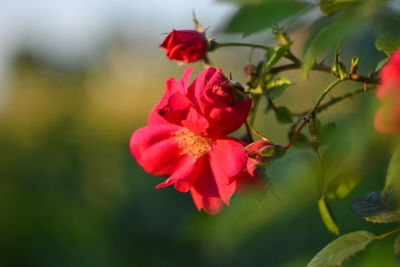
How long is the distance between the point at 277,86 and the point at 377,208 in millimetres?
184

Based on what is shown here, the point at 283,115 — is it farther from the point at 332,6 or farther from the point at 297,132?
the point at 332,6

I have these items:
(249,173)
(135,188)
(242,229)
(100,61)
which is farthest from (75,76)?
(249,173)

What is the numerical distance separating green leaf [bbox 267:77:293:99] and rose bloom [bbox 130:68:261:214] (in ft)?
0.27

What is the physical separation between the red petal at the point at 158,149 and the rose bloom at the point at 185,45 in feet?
0.33

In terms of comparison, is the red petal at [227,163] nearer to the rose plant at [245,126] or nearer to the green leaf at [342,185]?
the rose plant at [245,126]

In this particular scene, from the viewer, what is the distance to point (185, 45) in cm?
72

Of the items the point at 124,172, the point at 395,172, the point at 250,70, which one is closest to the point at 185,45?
the point at 250,70

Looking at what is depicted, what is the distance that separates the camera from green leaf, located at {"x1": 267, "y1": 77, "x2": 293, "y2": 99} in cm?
72

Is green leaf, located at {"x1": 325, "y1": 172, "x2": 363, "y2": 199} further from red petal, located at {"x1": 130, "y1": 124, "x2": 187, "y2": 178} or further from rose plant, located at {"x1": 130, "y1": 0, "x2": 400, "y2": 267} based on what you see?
red petal, located at {"x1": 130, "y1": 124, "x2": 187, "y2": 178}

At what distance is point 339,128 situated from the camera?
0.61 metres

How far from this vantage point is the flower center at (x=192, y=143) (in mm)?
741

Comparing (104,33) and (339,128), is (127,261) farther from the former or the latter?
(104,33)

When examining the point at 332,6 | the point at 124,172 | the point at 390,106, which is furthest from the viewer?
the point at 124,172

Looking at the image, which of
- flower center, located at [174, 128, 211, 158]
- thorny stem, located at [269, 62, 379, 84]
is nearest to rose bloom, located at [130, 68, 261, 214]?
flower center, located at [174, 128, 211, 158]
